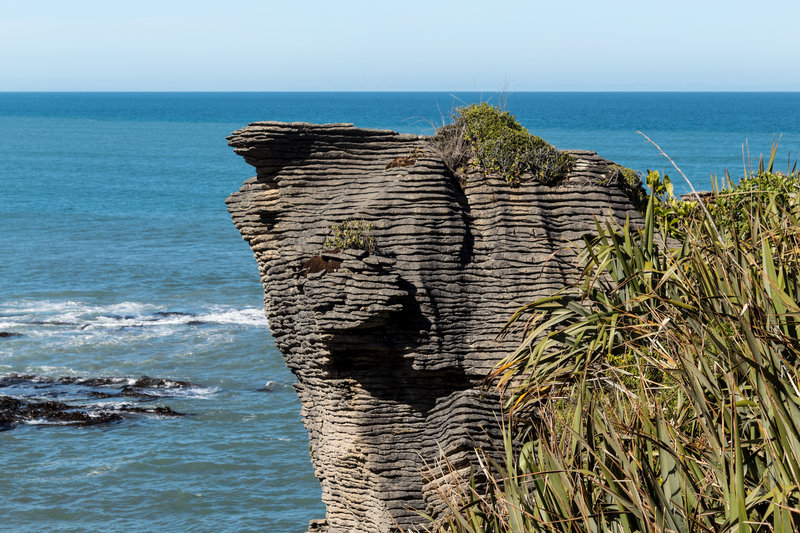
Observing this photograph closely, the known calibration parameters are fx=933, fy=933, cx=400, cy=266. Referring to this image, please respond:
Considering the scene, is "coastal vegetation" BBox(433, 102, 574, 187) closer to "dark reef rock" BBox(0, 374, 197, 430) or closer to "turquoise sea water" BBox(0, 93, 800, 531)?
"turquoise sea water" BBox(0, 93, 800, 531)

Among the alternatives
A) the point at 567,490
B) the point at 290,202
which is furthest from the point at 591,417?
the point at 290,202

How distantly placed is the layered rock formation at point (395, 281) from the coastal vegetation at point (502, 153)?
0.18 metres

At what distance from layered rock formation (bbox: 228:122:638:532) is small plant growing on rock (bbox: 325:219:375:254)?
0.46 ft

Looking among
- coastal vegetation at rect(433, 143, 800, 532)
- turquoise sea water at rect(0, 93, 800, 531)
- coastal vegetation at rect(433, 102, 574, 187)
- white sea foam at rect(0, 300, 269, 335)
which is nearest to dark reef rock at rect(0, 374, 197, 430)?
turquoise sea water at rect(0, 93, 800, 531)

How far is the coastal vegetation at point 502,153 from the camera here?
14.9 meters

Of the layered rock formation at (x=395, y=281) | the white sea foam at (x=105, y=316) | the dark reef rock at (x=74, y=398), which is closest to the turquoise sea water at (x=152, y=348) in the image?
the white sea foam at (x=105, y=316)

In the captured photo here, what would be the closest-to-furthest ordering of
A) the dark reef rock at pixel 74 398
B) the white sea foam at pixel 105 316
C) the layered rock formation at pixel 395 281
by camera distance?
1. the layered rock formation at pixel 395 281
2. the dark reef rock at pixel 74 398
3. the white sea foam at pixel 105 316

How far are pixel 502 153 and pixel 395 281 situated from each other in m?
3.01

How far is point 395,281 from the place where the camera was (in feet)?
44.5

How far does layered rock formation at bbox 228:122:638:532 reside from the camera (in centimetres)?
1394

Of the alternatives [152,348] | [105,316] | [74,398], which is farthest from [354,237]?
[105,316]

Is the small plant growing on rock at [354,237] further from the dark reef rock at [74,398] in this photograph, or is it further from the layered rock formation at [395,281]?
the dark reef rock at [74,398]

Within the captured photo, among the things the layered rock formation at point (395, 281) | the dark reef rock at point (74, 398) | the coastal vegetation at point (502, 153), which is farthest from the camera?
the dark reef rock at point (74, 398)

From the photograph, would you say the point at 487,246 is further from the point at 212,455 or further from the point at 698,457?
the point at 212,455
